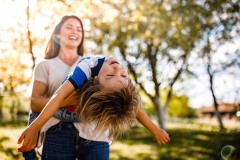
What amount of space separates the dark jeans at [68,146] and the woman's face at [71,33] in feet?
3.14

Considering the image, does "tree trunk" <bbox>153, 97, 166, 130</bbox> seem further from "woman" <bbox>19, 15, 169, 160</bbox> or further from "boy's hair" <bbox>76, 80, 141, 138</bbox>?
"boy's hair" <bbox>76, 80, 141, 138</bbox>

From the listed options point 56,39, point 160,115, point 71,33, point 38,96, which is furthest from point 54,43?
point 160,115

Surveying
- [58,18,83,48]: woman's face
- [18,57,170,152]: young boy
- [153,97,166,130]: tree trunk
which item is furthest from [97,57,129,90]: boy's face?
[153,97,166,130]: tree trunk

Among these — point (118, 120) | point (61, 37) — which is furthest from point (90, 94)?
point (61, 37)

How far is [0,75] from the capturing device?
11.3m

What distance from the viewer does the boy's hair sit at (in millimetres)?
2523

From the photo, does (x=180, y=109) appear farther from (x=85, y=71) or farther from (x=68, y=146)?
(x=85, y=71)

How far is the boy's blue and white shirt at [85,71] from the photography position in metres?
2.55

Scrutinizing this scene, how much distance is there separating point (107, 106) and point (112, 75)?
33 centimetres

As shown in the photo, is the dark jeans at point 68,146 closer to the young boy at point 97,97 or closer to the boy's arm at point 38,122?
the young boy at point 97,97

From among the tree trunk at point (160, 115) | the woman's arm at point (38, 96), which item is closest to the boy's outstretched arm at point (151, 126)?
the woman's arm at point (38, 96)

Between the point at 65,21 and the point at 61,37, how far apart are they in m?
0.20

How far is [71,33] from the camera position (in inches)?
136

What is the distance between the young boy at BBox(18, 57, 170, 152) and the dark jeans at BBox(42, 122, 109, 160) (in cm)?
28
